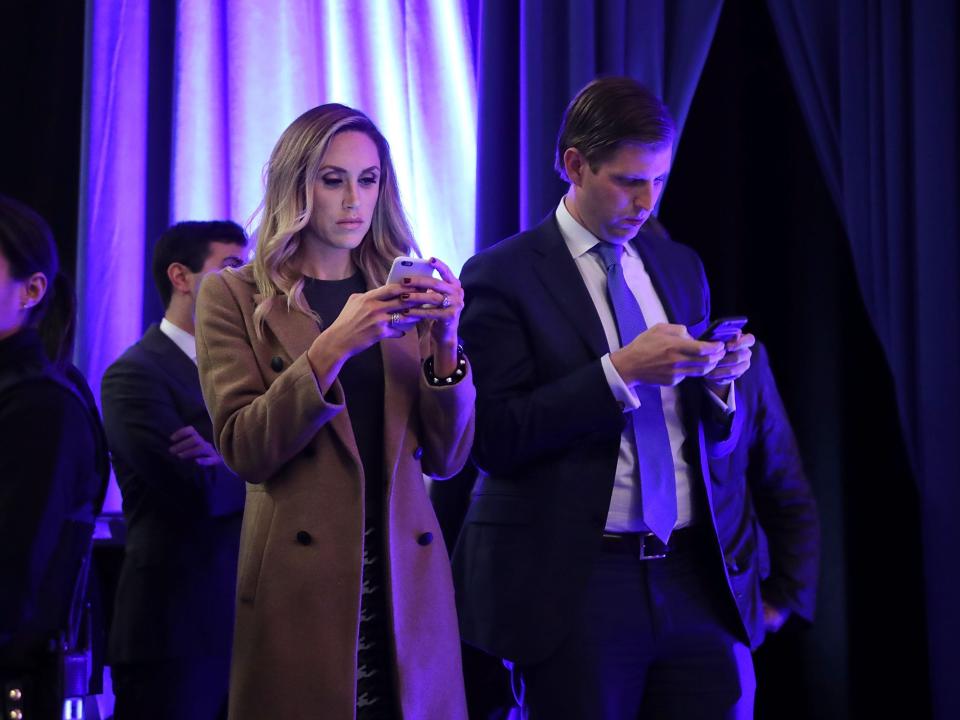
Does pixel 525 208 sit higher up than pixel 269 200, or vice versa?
pixel 525 208

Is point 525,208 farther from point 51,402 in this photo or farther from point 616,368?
point 51,402

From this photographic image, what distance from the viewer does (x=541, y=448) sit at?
7.01ft

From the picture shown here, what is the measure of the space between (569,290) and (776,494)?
71 cm

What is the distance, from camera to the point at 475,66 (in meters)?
3.87

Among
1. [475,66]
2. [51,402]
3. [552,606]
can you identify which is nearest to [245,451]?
[51,402]

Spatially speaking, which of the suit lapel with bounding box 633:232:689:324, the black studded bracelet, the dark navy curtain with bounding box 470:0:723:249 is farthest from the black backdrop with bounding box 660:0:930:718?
the black studded bracelet

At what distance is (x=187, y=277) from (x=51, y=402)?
1260 mm

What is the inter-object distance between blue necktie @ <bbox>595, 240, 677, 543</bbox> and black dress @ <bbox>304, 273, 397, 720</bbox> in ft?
1.66

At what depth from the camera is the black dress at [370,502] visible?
1872mm

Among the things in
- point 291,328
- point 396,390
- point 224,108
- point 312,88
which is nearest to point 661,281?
point 396,390

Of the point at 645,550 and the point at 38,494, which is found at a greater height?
the point at 38,494

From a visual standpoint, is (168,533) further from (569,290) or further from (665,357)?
(665,357)

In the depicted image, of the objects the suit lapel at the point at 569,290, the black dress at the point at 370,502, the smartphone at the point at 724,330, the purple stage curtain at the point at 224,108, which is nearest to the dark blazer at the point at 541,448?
the suit lapel at the point at 569,290

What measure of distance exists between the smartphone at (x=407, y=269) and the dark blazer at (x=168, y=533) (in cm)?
102
